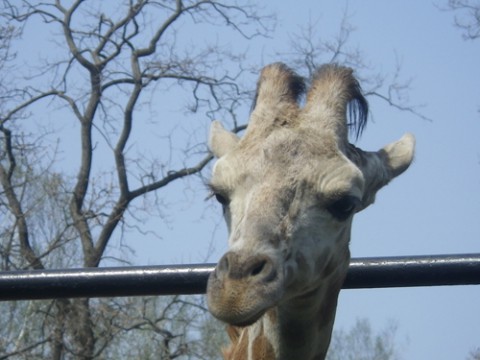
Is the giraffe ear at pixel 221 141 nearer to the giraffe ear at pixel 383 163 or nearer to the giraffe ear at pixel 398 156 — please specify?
the giraffe ear at pixel 383 163

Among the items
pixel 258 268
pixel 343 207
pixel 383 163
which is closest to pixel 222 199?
pixel 343 207

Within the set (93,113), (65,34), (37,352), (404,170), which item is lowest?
(404,170)

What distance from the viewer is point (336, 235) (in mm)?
3852

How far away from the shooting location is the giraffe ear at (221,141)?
14.4 ft

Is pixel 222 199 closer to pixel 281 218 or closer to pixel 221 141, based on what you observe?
pixel 281 218

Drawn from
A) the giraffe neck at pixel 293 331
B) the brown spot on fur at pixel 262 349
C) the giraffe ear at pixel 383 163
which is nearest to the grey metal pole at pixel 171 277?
the giraffe neck at pixel 293 331

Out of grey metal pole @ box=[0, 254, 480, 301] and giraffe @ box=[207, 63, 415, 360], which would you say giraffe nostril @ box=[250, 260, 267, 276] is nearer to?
giraffe @ box=[207, 63, 415, 360]

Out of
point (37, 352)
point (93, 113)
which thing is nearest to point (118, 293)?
point (37, 352)

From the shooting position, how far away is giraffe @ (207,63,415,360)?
3.33 metres

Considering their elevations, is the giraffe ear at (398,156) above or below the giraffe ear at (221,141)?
below

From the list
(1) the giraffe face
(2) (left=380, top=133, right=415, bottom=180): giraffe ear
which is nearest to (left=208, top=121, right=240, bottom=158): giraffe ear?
(1) the giraffe face

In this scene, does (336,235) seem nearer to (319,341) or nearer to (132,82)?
(319,341)

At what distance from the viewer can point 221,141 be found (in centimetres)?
443

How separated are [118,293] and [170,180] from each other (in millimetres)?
12519
